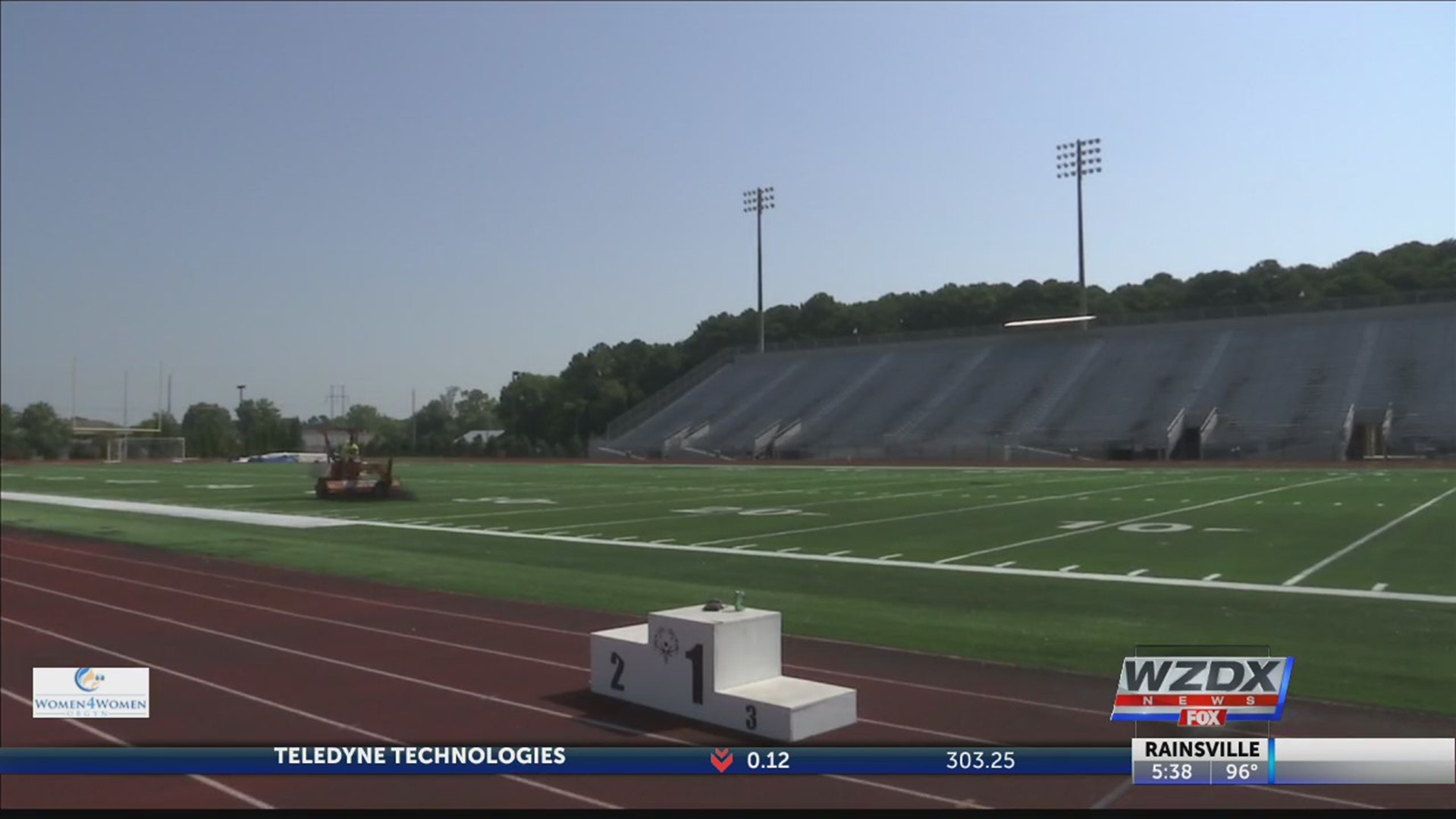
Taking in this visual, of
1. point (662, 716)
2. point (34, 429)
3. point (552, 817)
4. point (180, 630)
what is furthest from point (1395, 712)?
point (34, 429)

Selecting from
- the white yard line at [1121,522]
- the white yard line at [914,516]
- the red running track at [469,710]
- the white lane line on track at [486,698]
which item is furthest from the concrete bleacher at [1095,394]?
the white lane line on track at [486,698]

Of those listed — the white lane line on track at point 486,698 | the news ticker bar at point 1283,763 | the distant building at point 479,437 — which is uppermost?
the distant building at point 479,437

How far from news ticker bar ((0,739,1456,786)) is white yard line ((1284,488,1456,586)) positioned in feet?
25.1

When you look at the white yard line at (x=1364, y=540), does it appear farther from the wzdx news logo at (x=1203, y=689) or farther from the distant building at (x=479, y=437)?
the distant building at (x=479, y=437)

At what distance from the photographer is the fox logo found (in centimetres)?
547

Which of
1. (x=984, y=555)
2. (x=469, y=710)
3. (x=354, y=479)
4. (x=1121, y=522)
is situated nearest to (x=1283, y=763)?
(x=469, y=710)

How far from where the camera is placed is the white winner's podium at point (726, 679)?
22.6 feet

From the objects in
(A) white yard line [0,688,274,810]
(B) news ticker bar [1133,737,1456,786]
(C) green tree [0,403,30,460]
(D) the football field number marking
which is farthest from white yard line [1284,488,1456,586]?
(C) green tree [0,403,30,460]

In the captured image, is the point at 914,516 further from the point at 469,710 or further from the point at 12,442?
the point at 12,442

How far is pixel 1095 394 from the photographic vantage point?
5141 centimetres

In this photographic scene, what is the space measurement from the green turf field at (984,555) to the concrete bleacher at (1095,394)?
385 centimetres

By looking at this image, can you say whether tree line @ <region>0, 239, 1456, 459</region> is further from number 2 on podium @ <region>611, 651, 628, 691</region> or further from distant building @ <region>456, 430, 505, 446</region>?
number 2 on podium @ <region>611, 651, 628, 691</region>

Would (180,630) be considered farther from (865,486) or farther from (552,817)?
(865,486)

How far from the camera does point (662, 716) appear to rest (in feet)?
24.4
